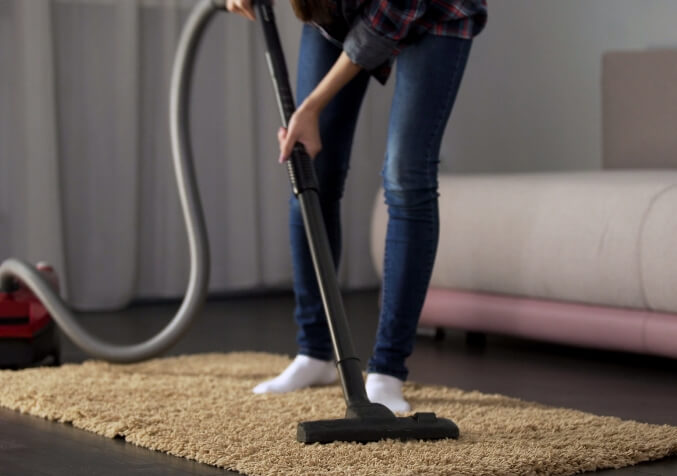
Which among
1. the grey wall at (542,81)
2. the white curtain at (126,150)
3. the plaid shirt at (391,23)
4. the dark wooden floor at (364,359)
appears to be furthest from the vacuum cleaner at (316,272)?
the grey wall at (542,81)

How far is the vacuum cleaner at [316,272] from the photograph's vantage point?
5.08ft

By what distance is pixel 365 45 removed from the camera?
1.71m

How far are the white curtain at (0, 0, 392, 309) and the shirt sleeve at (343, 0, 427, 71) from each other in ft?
5.65

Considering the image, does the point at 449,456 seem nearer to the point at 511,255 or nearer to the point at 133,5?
the point at 511,255

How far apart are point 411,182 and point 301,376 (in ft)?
1.41

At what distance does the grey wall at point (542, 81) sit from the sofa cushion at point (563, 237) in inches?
44.9

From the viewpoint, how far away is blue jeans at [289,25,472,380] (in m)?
1.79

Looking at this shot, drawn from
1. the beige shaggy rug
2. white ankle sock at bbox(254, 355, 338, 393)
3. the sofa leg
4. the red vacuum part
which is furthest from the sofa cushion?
the red vacuum part

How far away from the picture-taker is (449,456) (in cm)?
144

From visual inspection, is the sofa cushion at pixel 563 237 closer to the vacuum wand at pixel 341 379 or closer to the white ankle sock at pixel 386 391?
the white ankle sock at pixel 386 391

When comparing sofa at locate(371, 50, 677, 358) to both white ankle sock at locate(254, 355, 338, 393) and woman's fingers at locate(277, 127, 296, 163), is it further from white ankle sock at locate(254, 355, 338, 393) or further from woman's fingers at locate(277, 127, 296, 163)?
woman's fingers at locate(277, 127, 296, 163)

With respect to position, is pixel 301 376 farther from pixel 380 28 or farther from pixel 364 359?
pixel 380 28

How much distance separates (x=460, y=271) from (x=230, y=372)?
29.5 inches

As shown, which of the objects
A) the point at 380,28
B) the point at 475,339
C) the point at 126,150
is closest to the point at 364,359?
the point at 475,339
